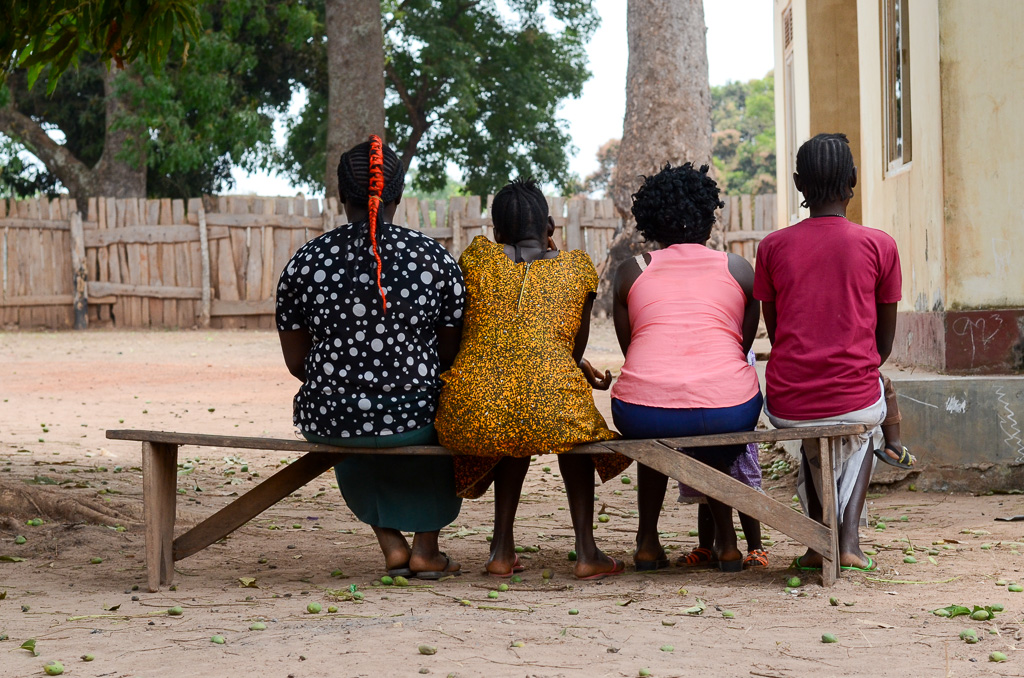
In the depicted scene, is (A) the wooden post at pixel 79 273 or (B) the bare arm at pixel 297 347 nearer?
(B) the bare arm at pixel 297 347

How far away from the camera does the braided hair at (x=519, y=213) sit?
13.6ft

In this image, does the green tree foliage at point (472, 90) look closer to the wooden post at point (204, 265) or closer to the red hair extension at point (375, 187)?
the wooden post at point (204, 265)

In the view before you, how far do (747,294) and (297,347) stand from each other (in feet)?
5.46

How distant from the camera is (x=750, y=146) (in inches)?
1791

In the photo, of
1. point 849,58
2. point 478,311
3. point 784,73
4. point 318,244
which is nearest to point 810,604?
point 478,311

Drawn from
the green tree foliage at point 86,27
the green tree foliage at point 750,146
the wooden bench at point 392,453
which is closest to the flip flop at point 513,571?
the wooden bench at point 392,453

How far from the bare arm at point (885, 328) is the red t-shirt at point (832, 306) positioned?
0.03 meters

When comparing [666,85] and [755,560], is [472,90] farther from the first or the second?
[755,560]

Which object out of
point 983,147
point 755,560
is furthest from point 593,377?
point 983,147

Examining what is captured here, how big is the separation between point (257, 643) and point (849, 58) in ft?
28.1

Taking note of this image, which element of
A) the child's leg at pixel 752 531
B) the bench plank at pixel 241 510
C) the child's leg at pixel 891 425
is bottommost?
the child's leg at pixel 752 531

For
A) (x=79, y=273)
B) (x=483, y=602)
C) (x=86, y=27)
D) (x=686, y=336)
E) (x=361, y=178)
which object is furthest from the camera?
(x=79, y=273)

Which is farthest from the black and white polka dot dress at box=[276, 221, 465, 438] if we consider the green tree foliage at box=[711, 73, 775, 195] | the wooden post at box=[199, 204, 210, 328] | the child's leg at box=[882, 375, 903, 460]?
the green tree foliage at box=[711, 73, 775, 195]

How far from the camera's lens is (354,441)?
3955 millimetres
